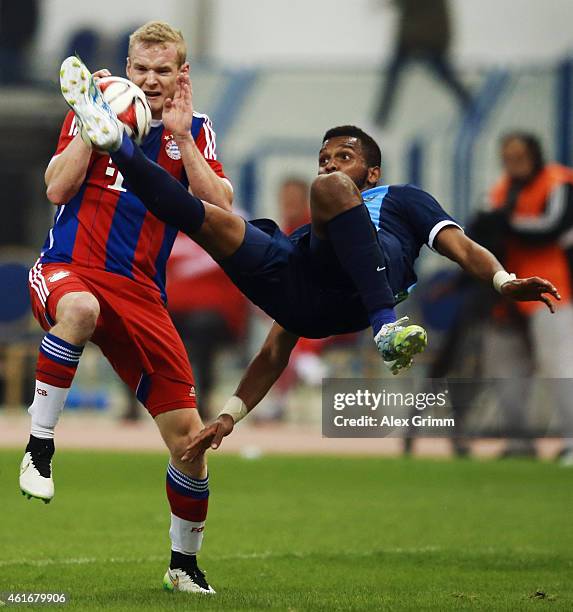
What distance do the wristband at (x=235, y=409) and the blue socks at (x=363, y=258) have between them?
35.3 inches

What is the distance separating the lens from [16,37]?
832 inches

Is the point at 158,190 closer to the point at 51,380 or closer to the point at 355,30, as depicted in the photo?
the point at 51,380

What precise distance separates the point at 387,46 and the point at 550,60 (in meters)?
2.33

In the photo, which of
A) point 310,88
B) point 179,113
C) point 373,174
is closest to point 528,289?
point 373,174

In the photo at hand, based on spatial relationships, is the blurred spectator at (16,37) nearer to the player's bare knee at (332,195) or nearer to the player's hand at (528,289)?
the player's bare knee at (332,195)

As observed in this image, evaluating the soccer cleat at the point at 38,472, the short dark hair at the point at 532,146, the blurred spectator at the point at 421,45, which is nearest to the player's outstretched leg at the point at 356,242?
the soccer cleat at the point at 38,472

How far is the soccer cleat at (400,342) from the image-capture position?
6133mm

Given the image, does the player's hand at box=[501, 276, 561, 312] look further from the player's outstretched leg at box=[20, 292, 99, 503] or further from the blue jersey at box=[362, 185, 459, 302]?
the player's outstretched leg at box=[20, 292, 99, 503]

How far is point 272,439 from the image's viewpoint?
15266 millimetres

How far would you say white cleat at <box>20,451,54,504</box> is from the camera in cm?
611

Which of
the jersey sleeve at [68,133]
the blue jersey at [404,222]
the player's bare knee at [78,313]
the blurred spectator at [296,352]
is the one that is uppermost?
the jersey sleeve at [68,133]

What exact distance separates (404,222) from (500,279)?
60cm

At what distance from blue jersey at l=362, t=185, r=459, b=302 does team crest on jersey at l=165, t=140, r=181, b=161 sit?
0.89 meters

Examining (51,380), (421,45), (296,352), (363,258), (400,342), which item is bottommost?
(296,352)
